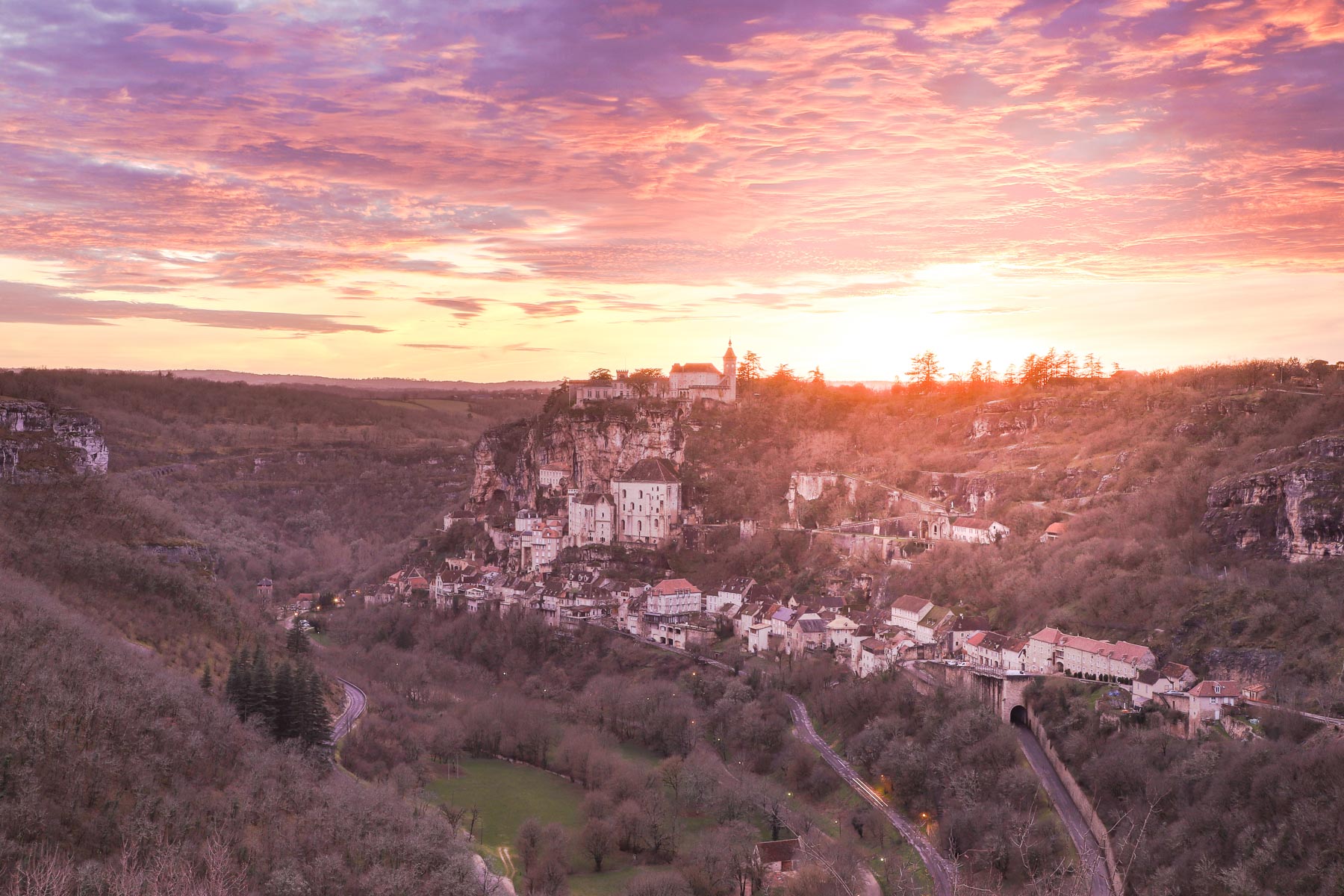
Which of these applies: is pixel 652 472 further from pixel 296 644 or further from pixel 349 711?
pixel 349 711

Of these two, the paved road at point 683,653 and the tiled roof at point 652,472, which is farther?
the tiled roof at point 652,472

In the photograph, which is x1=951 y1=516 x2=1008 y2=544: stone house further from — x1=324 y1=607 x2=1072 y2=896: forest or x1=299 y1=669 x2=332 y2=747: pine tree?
x1=299 y1=669 x2=332 y2=747: pine tree

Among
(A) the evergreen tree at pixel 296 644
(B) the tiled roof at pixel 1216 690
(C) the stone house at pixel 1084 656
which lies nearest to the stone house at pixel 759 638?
(C) the stone house at pixel 1084 656

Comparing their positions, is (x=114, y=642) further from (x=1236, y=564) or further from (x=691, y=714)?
A: (x=1236, y=564)

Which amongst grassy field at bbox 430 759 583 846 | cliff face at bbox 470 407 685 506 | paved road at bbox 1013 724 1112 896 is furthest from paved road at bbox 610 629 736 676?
cliff face at bbox 470 407 685 506

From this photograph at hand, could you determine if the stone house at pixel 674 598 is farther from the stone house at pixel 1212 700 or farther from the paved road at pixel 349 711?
the stone house at pixel 1212 700

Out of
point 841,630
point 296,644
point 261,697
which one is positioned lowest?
point 296,644

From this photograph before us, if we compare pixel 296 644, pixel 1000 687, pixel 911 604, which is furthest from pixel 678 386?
pixel 1000 687
